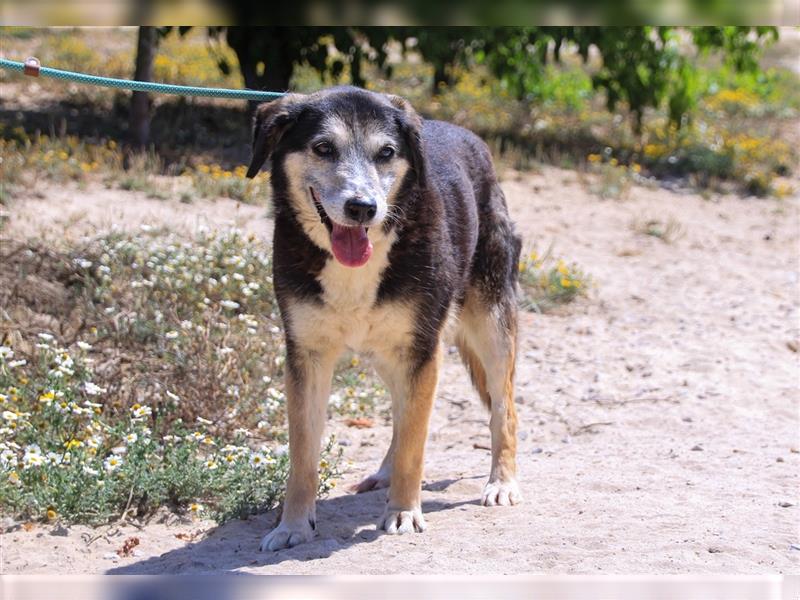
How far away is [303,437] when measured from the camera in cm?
475

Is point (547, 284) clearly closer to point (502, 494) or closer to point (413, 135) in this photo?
point (502, 494)

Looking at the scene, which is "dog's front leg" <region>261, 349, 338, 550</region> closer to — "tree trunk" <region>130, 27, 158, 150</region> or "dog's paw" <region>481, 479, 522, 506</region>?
"dog's paw" <region>481, 479, 522, 506</region>

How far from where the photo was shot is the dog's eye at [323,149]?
174 inches

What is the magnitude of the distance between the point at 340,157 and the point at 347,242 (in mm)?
338

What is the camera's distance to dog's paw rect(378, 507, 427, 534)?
189 inches

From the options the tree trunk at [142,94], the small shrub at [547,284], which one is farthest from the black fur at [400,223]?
the tree trunk at [142,94]

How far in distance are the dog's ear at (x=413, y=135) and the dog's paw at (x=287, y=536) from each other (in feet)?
5.08

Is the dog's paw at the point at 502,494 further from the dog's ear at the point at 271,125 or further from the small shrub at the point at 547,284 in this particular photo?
the small shrub at the point at 547,284

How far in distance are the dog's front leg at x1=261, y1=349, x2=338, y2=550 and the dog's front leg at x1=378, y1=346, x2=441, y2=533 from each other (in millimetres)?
338

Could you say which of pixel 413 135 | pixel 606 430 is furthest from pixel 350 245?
pixel 606 430

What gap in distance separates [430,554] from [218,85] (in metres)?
10.1

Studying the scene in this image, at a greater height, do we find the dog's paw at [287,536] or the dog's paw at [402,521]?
the dog's paw at [402,521]

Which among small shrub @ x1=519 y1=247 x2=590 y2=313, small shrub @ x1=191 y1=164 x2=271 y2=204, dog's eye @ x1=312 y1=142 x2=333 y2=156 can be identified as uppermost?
dog's eye @ x1=312 y1=142 x2=333 y2=156

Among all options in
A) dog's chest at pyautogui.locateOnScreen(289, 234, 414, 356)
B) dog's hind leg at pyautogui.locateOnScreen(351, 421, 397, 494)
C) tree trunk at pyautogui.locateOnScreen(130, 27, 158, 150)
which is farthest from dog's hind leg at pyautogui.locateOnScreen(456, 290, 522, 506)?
tree trunk at pyautogui.locateOnScreen(130, 27, 158, 150)
